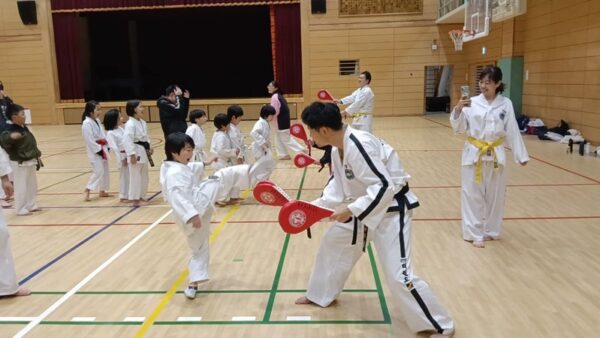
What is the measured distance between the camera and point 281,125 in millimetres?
10992

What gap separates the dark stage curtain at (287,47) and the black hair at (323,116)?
17342 mm

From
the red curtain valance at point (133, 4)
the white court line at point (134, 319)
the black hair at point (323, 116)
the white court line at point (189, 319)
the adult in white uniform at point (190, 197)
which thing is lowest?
the white court line at point (134, 319)

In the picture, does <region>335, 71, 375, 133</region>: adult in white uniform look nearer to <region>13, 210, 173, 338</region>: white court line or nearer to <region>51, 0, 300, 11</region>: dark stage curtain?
<region>13, 210, 173, 338</region>: white court line

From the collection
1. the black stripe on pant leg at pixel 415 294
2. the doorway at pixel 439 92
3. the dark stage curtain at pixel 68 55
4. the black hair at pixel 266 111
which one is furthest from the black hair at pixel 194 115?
the doorway at pixel 439 92

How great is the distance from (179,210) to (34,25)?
21101 mm

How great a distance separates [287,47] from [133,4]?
6.61 meters

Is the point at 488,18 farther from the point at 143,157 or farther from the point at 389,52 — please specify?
the point at 143,157

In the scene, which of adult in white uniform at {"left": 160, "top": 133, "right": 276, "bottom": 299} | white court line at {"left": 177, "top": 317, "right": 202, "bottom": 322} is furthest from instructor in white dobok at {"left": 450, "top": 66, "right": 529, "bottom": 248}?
white court line at {"left": 177, "top": 317, "right": 202, "bottom": 322}

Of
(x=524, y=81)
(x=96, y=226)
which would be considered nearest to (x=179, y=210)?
(x=96, y=226)

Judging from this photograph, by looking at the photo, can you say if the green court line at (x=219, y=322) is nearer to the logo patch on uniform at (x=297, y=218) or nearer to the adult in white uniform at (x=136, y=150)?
the logo patch on uniform at (x=297, y=218)

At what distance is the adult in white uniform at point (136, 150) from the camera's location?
7.06 metres

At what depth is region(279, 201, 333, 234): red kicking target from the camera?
10.6 feet

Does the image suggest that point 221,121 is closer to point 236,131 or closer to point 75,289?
point 236,131

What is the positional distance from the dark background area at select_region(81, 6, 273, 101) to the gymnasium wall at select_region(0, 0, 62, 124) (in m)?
1.52
